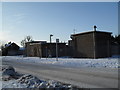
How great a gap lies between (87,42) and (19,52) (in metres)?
53.7

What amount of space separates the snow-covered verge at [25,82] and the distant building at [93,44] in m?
24.1

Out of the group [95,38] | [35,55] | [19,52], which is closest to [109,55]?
[95,38]

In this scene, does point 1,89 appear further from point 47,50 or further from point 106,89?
point 47,50

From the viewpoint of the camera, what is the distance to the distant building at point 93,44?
33781 mm

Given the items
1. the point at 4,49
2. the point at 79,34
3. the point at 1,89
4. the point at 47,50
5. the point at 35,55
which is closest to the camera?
the point at 1,89

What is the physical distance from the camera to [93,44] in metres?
34.0

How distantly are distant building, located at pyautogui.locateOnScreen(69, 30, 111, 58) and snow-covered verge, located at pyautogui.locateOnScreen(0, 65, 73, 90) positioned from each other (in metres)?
24.1

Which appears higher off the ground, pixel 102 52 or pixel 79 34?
pixel 79 34

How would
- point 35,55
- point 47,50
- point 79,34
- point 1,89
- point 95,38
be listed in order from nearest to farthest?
point 1,89 → point 95,38 → point 79,34 → point 47,50 → point 35,55

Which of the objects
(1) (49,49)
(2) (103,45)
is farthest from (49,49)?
(2) (103,45)

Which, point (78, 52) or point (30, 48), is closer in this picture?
point (78, 52)

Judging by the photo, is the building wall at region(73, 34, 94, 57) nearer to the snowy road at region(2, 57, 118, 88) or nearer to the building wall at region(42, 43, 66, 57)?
the building wall at region(42, 43, 66, 57)

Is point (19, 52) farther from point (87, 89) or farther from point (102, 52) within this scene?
point (87, 89)

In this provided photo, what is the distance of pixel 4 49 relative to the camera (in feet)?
262
